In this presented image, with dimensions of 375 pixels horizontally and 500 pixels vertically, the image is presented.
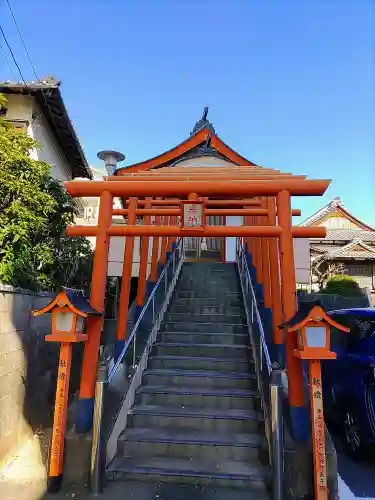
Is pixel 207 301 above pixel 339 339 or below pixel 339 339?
above

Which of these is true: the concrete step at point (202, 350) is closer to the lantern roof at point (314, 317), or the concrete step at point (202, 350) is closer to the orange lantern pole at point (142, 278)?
the orange lantern pole at point (142, 278)

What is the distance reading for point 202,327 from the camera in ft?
26.9

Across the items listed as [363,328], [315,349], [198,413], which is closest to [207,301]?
[198,413]

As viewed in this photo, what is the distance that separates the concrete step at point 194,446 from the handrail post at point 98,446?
626mm

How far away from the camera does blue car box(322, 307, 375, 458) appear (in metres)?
5.29

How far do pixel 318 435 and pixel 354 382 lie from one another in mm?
1713

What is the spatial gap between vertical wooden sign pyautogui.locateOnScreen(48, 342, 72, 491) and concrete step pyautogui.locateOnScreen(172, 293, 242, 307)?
15.2 ft

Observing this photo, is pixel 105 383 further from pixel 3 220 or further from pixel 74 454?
pixel 3 220

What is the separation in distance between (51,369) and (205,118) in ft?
36.6

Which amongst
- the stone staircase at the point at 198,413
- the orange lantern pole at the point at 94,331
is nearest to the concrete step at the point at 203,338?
the stone staircase at the point at 198,413

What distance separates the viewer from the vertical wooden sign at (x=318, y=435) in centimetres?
425

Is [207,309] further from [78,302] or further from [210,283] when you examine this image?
[78,302]

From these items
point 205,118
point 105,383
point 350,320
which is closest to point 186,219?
point 105,383

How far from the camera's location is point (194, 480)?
4.70 meters
